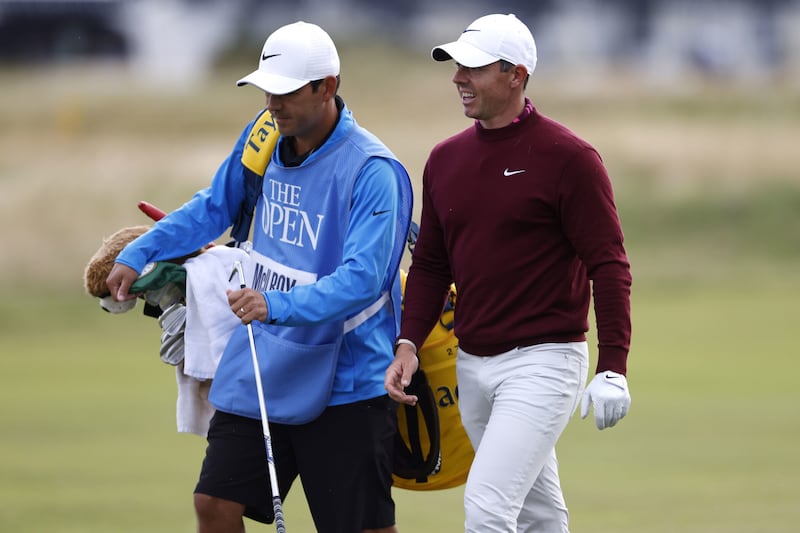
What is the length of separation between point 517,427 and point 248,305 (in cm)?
99

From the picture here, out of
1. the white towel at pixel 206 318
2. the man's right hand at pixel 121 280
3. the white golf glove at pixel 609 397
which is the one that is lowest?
the white golf glove at pixel 609 397

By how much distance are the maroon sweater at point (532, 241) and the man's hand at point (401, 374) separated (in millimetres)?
97

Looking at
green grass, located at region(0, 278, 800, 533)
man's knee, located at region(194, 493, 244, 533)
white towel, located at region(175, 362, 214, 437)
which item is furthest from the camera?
green grass, located at region(0, 278, 800, 533)

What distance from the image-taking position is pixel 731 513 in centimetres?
786

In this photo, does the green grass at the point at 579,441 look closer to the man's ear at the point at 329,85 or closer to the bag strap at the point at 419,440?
the bag strap at the point at 419,440

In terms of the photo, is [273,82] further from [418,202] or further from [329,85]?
[418,202]

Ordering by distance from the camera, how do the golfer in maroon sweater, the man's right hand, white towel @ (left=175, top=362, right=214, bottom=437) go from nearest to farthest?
the golfer in maroon sweater < the man's right hand < white towel @ (left=175, top=362, right=214, bottom=437)

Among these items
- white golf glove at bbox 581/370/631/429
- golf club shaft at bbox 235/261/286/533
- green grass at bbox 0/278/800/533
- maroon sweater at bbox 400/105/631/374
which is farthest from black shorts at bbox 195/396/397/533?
green grass at bbox 0/278/800/533

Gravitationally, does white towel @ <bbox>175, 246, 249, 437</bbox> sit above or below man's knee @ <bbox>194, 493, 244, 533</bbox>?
above

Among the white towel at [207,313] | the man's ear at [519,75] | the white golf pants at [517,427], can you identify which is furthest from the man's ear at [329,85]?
the white golf pants at [517,427]

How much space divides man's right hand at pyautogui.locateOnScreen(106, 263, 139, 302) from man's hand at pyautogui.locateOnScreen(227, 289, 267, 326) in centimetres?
66

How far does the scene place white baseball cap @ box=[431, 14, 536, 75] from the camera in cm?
492

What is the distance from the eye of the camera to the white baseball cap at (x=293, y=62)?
16.2 ft

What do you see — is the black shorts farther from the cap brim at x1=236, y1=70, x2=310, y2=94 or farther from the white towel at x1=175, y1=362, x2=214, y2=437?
the cap brim at x1=236, y1=70, x2=310, y2=94
